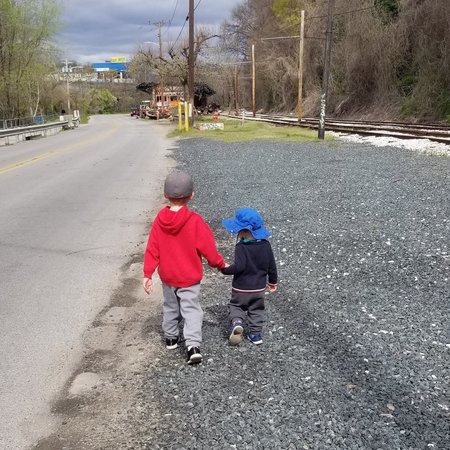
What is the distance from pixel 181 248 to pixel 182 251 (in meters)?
0.02

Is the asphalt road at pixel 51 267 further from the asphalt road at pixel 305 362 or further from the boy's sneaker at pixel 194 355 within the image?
the boy's sneaker at pixel 194 355

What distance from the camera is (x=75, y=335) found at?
4203 mm

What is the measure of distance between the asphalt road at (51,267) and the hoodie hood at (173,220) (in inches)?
45.8

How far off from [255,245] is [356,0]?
45.9m

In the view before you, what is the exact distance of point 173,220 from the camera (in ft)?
12.1

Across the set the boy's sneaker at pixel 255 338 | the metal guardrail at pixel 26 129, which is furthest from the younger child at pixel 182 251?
the metal guardrail at pixel 26 129

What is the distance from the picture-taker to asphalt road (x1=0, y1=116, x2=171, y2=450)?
342cm

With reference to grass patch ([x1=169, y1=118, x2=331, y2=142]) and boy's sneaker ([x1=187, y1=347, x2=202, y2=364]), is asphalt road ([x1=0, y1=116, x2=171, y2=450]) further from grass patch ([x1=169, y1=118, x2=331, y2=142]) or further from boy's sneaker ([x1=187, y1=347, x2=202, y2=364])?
grass patch ([x1=169, y1=118, x2=331, y2=142])

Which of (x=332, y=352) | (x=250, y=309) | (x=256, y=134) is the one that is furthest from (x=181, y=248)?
(x=256, y=134)

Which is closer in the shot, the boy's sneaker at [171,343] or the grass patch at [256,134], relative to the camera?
the boy's sneaker at [171,343]

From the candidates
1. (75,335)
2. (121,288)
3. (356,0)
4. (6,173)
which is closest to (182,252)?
(75,335)

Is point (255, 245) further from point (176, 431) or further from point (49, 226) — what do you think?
point (49, 226)

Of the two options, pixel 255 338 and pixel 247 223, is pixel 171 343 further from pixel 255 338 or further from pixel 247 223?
pixel 247 223

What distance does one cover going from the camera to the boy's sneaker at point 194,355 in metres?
3.58
